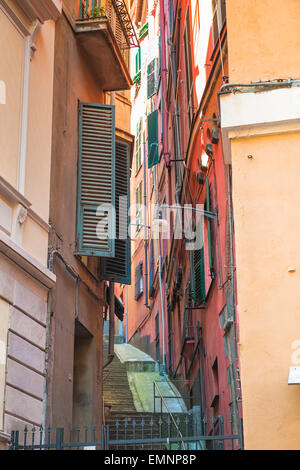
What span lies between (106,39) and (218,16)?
79.2 inches

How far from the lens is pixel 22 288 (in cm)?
1068

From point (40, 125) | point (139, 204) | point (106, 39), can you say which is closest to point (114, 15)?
point (106, 39)

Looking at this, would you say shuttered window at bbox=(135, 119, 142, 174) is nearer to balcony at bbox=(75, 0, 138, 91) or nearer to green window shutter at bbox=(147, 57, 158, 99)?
green window shutter at bbox=(147, 57, 158, 99)

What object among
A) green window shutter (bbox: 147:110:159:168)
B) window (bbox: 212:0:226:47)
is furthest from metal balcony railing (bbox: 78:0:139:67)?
green window shutter (bbox: 147:110:159:168)

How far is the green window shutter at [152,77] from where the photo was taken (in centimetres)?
3244

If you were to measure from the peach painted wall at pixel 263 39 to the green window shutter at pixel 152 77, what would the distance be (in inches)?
915

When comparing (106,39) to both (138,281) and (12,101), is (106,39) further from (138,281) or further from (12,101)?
(138,281)

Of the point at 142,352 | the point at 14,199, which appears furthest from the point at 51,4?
the point at 142,352

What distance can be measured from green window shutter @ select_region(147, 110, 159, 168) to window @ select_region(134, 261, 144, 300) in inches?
243

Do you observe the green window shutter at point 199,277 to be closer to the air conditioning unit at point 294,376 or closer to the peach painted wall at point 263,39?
the peach painted wall at point 263,39

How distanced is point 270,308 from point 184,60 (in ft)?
44.0

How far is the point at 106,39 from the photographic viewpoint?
584 inches

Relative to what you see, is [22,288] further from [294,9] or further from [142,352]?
[142,352]

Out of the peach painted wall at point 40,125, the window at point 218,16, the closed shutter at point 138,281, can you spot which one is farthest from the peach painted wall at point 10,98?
the closed shutter at point 138,281
